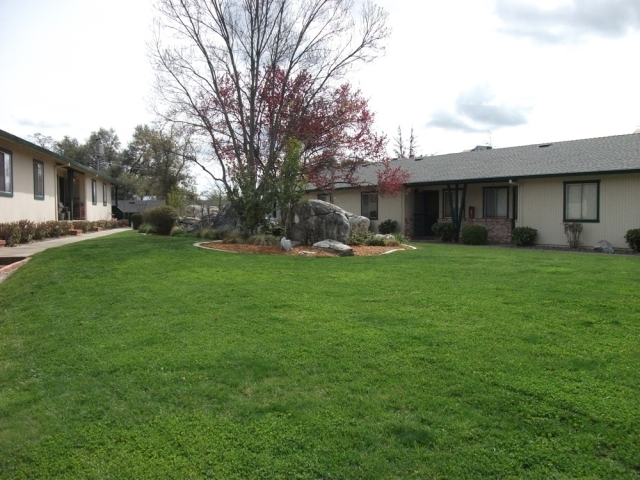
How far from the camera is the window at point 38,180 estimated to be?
16.5 metres

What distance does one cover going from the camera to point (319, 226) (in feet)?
44.9

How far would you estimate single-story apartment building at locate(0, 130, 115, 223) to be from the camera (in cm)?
1395

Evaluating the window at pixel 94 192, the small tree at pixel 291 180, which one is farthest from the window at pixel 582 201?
the window at pixel 94 192

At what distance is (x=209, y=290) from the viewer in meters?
6.62

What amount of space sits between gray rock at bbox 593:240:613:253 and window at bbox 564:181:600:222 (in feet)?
2.90

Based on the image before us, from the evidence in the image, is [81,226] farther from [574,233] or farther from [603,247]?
[603,247]

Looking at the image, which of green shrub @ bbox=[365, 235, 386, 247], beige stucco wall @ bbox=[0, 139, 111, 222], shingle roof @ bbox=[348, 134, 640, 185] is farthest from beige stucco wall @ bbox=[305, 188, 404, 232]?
beige stucco wall @ bbox=[0, 139, 111, 222]

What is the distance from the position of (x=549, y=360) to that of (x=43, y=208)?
1789 cm

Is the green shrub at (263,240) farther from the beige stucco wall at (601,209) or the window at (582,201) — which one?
the window at (582,201)

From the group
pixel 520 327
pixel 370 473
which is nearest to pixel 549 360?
pixel 520 327

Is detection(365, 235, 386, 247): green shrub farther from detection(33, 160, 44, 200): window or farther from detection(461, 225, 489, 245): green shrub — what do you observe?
detection(33, 160, 44, 200): window

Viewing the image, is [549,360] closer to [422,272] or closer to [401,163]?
[422,272]

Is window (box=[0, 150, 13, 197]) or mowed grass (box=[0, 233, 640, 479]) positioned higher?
window (box=[0, 150, 13, 197])

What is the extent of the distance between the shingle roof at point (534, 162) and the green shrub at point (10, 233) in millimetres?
11939
